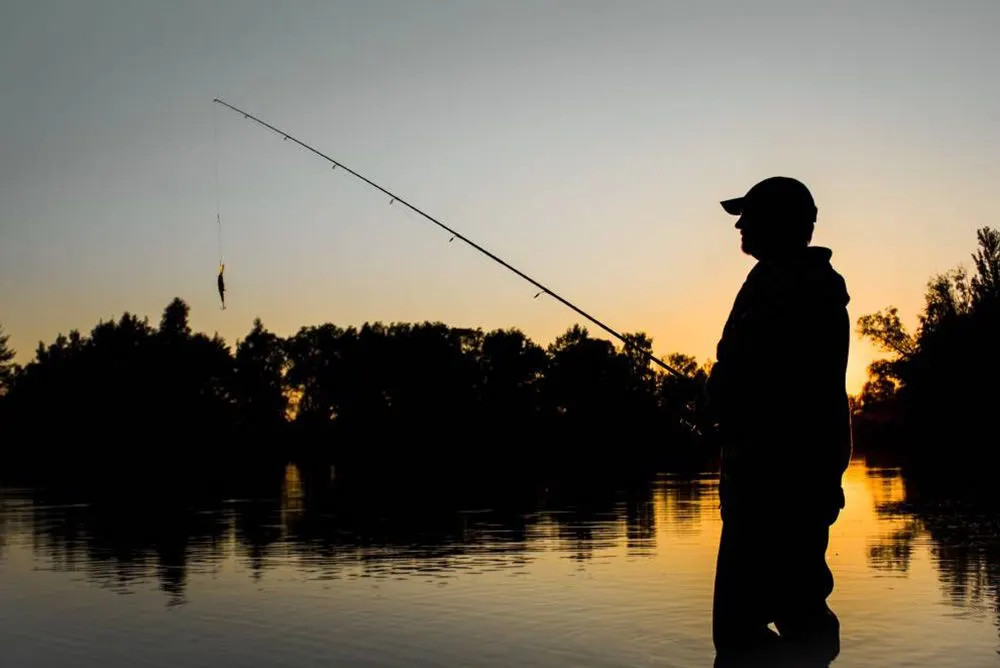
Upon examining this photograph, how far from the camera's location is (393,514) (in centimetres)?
2052

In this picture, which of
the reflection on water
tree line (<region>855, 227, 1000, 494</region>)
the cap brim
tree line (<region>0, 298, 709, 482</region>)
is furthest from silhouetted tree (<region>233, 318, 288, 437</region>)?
the cap brim

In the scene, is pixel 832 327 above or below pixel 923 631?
above

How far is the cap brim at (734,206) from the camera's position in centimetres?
507

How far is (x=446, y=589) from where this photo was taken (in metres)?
9.97

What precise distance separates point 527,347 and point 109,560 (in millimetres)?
127764

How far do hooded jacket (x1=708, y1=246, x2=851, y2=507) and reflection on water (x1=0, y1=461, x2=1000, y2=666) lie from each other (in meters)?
2.17

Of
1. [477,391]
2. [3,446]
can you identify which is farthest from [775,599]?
[477,391]

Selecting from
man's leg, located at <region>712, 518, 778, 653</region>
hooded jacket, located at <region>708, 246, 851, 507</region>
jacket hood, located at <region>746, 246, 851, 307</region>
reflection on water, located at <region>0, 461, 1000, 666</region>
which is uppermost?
jacket hood, located at <region>746, 246, 851, 307</region>

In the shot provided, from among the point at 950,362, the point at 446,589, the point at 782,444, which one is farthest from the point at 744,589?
the point at 950,362

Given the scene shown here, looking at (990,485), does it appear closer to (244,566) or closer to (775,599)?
(244,566)

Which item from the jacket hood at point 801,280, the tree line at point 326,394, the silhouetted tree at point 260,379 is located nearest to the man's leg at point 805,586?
the jacket hood at point 801,280

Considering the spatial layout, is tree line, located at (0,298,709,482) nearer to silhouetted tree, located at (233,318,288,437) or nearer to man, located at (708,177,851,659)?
silhouetted tree, located at (233,318,288,437)

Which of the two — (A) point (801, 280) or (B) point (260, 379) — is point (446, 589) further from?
(B) point (260, 379)

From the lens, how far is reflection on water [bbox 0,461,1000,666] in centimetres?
713
